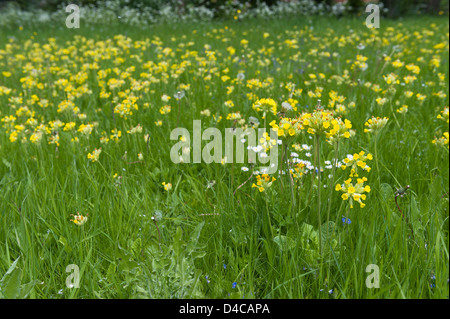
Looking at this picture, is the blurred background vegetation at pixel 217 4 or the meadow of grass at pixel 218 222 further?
the blurred background vegetation at pixel 217 4

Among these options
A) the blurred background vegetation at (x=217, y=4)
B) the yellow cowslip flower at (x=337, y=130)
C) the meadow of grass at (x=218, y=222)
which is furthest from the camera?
the blurred background vegetation at (x=217, y=4)

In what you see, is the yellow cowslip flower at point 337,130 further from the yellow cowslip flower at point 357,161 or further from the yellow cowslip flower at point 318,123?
the yellow cowslip flower at point 357,161

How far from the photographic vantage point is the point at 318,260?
1.46 metres

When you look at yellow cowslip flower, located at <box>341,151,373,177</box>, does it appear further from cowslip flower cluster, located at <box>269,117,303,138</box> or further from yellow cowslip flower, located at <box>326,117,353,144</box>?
cowslip flower cluster, located at <box>269,117,303,138</box>

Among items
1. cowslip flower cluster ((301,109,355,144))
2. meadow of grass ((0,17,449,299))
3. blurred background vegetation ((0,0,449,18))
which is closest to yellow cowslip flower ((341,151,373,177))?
meadow of grass ((0,17,449,299))

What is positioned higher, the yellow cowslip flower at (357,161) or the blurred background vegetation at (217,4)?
the blurred background vegetation at (217,4)

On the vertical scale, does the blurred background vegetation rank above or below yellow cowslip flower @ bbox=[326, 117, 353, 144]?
above

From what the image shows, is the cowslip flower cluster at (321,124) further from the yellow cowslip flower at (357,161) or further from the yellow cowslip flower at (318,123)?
the yellow cowslip flower at (357,161)

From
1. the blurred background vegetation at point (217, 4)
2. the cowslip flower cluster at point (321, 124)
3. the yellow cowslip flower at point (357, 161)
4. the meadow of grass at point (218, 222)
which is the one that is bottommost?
the meadow of grass at point (218, 222)

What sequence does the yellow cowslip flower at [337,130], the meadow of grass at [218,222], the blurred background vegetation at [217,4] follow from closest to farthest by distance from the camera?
the yellow cowslip flower at [337,130] < the meadow of grass at [218,222] < the blurred background vegetation at [217,4]

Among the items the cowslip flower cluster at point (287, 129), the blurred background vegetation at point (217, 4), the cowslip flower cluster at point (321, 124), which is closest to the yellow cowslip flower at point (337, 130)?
the cowslip flower cluster at point (321, 124)

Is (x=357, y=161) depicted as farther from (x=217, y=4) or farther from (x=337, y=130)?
(x=217, y=4)
